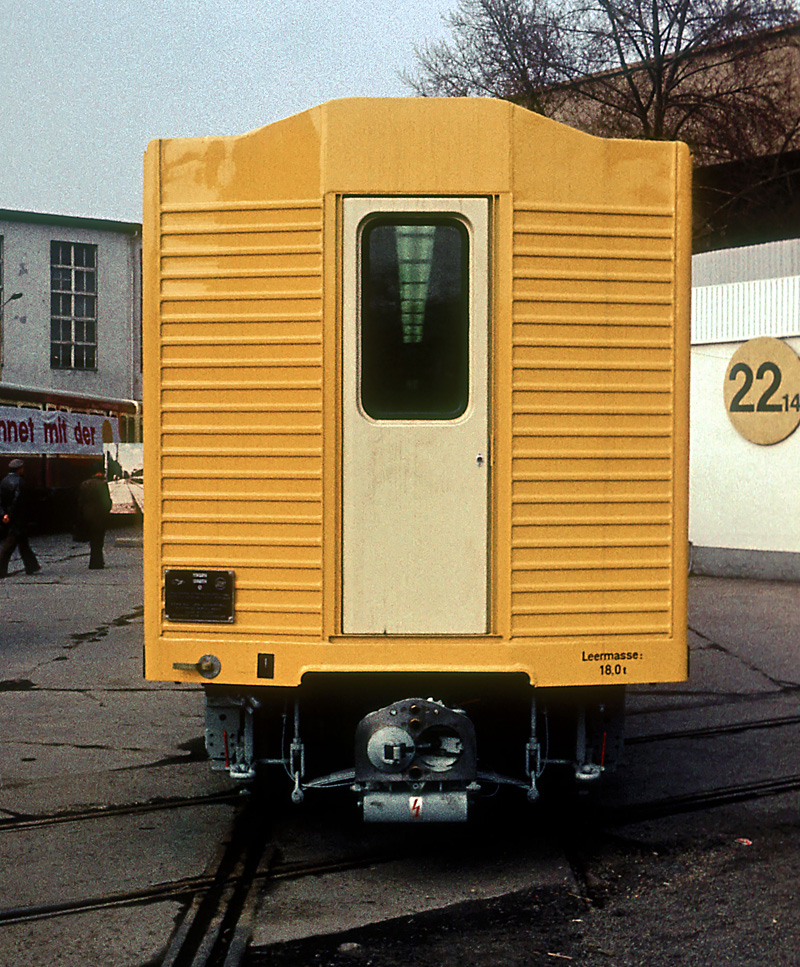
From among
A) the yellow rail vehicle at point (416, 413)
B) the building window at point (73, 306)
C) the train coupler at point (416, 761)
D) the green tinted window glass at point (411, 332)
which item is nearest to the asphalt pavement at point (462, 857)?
the train coupler at point (416, 761)

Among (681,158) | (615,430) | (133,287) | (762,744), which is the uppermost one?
(133,287)

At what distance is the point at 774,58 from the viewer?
98.0 ft

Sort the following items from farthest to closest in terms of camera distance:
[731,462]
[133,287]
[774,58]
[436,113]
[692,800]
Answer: [133,287] < [774,58] < [731,462] < [692,800] < [436,113]

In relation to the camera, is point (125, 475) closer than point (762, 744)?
No

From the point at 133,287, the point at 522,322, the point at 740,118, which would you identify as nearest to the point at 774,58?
the point at 740,118

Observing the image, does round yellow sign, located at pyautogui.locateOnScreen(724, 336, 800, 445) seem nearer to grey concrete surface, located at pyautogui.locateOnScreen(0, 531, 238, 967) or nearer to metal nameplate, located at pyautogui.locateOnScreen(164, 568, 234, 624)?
grey concrete surface, located at pyautogui.locateOnScreen(0, 531, 238, 967)

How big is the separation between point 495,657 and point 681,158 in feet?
7.86

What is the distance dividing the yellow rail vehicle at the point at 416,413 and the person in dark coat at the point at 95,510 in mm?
14413

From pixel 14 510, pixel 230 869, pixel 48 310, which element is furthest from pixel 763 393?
pixel 48 310

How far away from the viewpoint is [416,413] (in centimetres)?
513

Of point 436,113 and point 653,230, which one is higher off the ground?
point 436,113

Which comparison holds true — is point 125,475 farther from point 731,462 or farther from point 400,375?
point 400,375

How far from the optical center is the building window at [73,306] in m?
53.4

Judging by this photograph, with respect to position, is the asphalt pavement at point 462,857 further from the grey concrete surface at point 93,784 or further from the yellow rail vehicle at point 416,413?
the yellow rail vehicle at point 416,413
